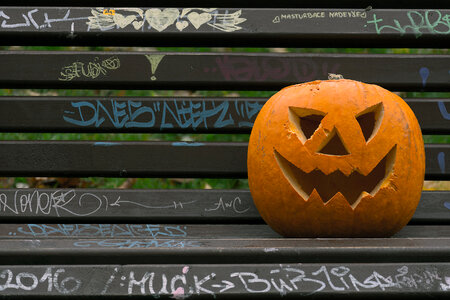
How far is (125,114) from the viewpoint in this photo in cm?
250

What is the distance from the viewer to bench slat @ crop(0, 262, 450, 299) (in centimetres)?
150

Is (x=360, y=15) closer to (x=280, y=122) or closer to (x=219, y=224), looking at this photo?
(x=280, y=122)

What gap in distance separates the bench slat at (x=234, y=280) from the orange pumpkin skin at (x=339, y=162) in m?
0.37

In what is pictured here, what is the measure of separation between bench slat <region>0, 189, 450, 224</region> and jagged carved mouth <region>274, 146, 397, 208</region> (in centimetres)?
59

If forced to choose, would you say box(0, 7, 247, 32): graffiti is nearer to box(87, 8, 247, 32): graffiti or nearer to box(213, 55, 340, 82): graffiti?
box(87, 8, 247, 32): graffiti

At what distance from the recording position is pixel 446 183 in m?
3.10

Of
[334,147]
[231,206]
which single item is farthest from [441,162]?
[231,206]

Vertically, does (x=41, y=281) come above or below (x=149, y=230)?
above

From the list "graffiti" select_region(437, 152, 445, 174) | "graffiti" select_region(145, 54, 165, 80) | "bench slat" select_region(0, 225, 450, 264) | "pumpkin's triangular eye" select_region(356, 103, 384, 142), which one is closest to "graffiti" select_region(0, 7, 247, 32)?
"graffiti" select_region(145, 54, 165, 80)

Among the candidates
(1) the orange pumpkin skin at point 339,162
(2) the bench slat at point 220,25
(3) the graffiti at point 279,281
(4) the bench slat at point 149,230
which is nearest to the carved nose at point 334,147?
(1) the orange pumpkin skin at point 339,162

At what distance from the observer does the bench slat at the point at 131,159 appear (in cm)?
250

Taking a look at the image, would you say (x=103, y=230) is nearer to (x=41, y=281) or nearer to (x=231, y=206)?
(x=231, y=206)

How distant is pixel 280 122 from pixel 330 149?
0.20 m

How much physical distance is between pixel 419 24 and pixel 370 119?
0.83 meters
